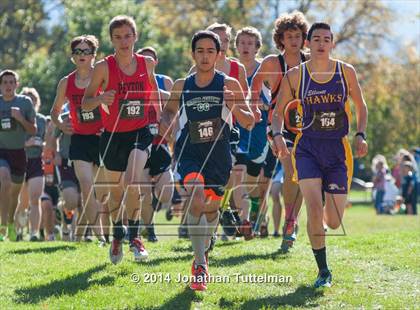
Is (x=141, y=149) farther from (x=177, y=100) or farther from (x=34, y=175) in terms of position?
(x=34, y=175)

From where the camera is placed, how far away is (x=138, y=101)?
897 centimetres

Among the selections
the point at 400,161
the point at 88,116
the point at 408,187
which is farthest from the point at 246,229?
the point at 400,161

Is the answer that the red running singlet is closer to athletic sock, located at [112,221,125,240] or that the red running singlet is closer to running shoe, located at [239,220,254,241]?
athletic sock, located at [112,221,125,240]

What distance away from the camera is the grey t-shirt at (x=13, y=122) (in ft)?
42.6

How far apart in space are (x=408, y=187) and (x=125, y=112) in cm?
1846

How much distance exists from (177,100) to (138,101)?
116cm

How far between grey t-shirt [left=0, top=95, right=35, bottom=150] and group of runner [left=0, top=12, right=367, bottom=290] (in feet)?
0.05

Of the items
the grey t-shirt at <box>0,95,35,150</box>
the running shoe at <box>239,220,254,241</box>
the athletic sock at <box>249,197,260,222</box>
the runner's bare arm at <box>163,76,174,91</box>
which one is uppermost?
the runner's bare arm at <box>163,76,174,91</box>

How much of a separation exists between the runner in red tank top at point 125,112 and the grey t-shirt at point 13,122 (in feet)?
13.8

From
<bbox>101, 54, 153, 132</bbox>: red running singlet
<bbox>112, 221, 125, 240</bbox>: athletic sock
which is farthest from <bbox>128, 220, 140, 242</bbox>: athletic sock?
<bbox>101, 54, 153, 132</bbox>: red running singlet

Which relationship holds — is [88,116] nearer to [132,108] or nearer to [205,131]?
[132,108]

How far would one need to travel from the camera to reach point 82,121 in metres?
10.8

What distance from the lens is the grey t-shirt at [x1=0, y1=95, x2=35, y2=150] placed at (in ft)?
42.6

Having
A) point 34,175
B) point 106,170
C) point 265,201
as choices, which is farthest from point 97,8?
point 106,170
